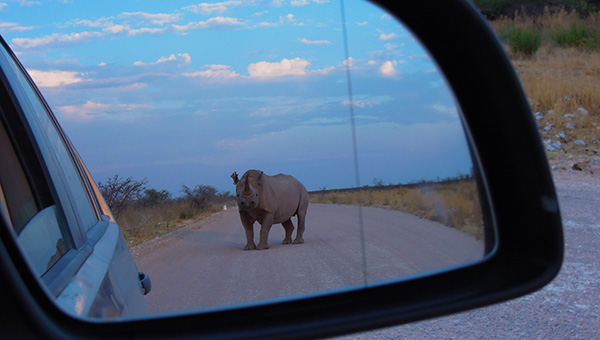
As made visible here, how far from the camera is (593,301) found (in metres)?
5.23

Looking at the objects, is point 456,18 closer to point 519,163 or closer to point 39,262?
Answer: point 519,163

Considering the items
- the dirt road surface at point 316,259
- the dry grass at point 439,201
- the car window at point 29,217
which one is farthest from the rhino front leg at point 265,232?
the car window at point 29,217

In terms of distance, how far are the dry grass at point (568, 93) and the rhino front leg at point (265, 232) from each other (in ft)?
25.1

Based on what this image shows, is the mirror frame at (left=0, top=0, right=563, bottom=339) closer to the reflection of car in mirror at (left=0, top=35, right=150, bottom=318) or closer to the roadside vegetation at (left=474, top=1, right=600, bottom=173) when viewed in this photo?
the reflection of car in mirror at (left=0, top=35, right=150, bottom=318)

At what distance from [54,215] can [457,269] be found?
1174mm

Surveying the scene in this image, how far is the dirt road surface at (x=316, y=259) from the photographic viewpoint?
205 cm

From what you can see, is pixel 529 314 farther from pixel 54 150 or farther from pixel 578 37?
pixel 578 37

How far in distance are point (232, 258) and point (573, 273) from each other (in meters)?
3.14

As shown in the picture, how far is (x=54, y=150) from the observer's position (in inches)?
84.0

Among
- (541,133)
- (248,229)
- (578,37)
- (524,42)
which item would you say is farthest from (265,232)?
(578,37)

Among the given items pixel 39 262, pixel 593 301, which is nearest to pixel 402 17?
pixel 39 262

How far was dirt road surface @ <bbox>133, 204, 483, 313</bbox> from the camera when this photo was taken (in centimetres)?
205

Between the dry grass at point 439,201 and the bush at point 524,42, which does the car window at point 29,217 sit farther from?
the bush at point 524,42

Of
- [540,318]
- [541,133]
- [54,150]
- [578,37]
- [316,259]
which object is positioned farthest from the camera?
[578,37]
